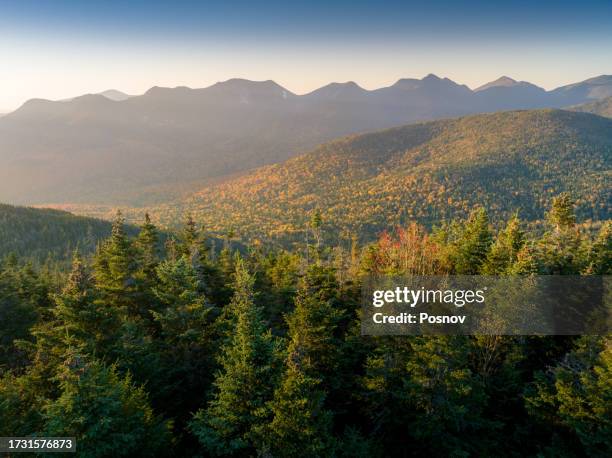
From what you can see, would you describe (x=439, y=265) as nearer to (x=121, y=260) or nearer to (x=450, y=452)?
(x=450, y=452)

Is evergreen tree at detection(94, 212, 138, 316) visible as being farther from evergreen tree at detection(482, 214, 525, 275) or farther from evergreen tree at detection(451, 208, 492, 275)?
evergreen tree at detection(482, 214, 525, 275)

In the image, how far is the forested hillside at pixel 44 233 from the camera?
110000mm

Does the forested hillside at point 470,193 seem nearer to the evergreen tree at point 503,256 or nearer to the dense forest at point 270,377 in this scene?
the evergreen tree at point 503,256

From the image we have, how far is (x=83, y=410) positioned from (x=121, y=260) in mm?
15819

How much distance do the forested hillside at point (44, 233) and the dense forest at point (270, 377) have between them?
94.9 meters

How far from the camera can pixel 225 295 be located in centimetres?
3259

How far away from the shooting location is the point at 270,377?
1739 cm

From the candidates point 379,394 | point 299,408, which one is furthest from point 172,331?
point 379,394

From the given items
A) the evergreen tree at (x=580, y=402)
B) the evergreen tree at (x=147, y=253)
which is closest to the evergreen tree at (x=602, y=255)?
the evergreen tree at (x=580, y=402)

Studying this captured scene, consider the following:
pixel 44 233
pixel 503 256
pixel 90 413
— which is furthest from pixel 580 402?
pixel 44 233

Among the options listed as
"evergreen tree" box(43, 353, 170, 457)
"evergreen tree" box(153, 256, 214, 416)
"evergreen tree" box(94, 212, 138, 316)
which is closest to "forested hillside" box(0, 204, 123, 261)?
"evergreen tree" box(94, 212, 138, 316)

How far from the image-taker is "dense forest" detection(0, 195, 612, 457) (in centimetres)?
1541

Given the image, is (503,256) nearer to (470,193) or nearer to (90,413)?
(90,413)

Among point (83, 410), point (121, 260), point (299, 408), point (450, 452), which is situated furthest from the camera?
point (121, 260)
